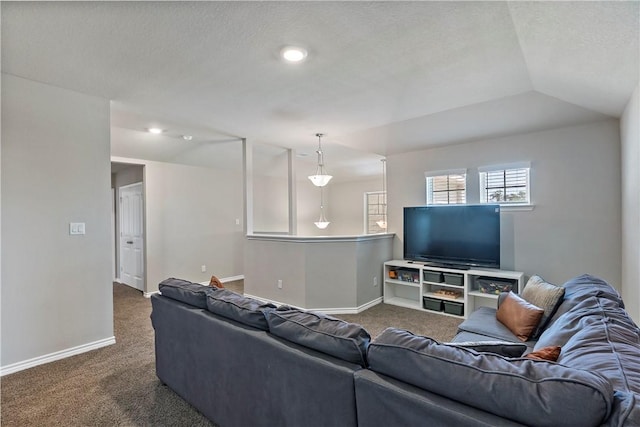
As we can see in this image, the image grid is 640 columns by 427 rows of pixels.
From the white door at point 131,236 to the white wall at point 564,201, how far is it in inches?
217

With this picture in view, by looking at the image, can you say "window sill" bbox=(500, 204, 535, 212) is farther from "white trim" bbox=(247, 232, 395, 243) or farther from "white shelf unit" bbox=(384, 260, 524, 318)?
"white trim" bbox=(247, 232, 395, 243)

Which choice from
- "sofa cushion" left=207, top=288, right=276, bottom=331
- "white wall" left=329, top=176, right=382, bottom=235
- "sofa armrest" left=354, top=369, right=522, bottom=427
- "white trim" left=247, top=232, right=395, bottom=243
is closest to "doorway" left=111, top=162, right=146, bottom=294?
"white trim" left=247, top=232, right=395, bottom=243

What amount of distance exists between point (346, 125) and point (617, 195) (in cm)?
310

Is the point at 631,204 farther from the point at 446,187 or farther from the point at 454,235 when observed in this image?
the point at 446,187

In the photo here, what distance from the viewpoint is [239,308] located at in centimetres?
176

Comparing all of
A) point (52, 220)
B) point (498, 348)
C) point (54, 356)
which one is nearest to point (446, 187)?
point (498, 348)

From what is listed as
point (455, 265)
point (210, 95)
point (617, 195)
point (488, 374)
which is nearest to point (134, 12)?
point (210, 95)

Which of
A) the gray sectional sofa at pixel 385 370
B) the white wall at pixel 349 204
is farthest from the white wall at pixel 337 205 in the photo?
the gray sectional sofa at pixel 385 370

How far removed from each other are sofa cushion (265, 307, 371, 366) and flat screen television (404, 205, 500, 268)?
3.22m

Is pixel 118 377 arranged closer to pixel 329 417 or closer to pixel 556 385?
pixel 329 417

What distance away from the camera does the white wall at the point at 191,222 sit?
17.7 ft

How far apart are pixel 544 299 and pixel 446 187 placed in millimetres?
2514

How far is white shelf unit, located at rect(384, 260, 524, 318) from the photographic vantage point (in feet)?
12.8

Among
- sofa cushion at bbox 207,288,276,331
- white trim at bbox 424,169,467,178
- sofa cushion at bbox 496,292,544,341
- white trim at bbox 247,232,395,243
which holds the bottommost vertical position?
sofa cushion at bbox 496,292,544,341
